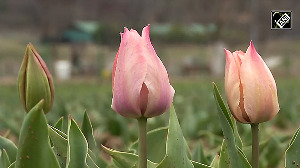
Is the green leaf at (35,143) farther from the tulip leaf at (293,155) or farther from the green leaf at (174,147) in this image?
the tulip leaf at (293,155)

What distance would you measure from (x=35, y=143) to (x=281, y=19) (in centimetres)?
49

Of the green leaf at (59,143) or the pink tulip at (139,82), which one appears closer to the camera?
the pink tulip at (139,82)

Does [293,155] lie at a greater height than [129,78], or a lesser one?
lesser

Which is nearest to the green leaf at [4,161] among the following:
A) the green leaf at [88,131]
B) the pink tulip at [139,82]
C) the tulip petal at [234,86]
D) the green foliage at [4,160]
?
the green foliage at [4,160]

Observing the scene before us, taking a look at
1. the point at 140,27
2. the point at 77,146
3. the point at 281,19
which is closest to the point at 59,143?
the point at 77,146

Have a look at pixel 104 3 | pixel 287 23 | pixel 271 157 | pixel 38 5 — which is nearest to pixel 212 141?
pixel 271 157

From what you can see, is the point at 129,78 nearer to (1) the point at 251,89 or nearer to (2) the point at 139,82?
(2) the point at 139,82

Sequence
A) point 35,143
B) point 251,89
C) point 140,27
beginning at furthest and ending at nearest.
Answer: point 140,27, point 251,89, point 35,143

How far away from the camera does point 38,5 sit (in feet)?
95.1

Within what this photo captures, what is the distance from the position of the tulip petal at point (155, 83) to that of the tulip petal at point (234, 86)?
0.31 ft

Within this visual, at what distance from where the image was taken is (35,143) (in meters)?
0.67

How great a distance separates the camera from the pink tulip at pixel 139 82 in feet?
2.39

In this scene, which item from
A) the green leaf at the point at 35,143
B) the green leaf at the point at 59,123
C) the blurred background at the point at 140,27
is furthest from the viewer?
the blurred background at the point at 140,27

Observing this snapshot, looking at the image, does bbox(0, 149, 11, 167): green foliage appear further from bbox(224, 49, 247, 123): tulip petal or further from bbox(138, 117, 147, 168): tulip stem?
bbox(224, 49, 247, 123): tulip petal
